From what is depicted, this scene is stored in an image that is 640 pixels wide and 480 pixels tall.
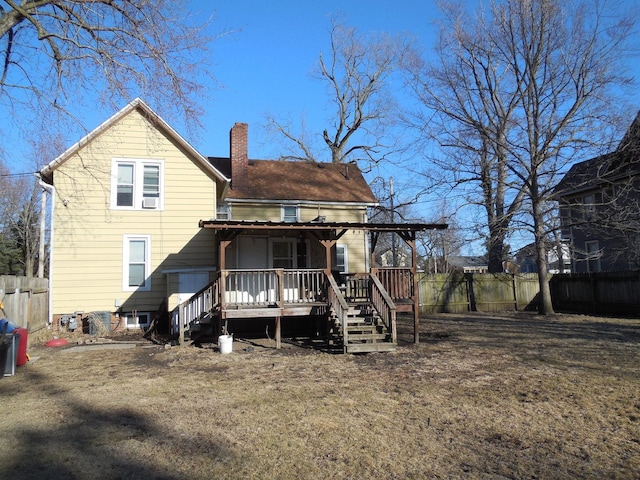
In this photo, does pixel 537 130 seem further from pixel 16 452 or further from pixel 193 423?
pixel 16 452

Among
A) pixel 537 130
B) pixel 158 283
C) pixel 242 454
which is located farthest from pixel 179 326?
pixel 537 130

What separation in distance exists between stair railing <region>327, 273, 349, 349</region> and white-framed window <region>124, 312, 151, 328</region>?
6.51 m

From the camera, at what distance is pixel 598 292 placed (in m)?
20.7

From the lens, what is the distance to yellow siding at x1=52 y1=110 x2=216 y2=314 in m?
14.8

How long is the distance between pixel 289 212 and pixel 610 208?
13.3m

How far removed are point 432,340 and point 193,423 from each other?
28.4ft

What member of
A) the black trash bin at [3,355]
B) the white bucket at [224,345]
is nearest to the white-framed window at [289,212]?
the white bucket at [224,345]

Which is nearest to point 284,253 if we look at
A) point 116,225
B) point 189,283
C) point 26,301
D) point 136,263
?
point 189,283

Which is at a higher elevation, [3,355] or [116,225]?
[116,225]

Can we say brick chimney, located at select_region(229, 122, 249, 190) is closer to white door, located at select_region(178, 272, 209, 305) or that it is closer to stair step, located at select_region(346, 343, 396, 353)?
white door, located at select_region(178, 272, 209, 305)

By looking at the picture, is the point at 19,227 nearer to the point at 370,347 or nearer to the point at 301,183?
the point at 301,183

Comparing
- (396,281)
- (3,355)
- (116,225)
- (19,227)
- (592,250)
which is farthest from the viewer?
(19,227)

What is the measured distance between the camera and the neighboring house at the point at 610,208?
18312 mm

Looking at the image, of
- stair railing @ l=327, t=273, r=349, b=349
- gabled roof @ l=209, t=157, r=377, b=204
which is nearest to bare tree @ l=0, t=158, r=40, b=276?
gabled roof @ l=209, t=157, r=377, b=204
